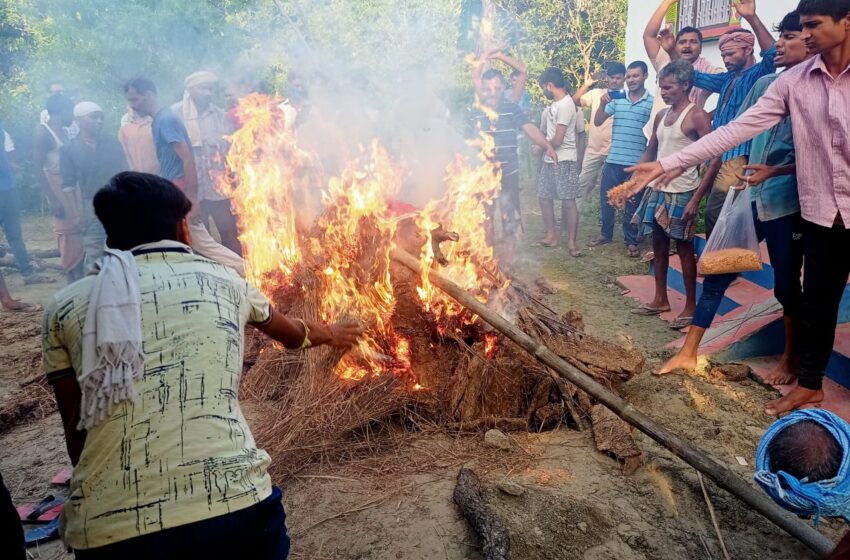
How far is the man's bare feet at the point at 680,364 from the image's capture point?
459cm

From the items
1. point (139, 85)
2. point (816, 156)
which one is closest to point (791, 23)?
point (816, 156)

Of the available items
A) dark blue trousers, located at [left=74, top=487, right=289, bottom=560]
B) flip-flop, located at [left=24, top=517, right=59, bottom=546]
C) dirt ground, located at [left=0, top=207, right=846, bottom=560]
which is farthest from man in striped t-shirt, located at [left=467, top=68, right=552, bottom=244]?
dark blue trousers, located at [left=74, top=487, right=289, bottom=560]

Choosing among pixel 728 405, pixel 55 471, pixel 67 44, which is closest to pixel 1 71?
pixel 67 44

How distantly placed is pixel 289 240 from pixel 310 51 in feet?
23.8

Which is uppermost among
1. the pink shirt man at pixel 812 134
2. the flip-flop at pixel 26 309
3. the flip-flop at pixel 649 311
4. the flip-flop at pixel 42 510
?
the pink shirt man at pixel 812 134

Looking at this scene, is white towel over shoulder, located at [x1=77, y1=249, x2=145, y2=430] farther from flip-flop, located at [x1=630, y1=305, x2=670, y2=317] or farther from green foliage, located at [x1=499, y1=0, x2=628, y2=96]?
green foliage, located at [x1=499, y1=0, x2=628, y2=96]

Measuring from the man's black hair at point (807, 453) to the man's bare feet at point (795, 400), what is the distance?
210cm

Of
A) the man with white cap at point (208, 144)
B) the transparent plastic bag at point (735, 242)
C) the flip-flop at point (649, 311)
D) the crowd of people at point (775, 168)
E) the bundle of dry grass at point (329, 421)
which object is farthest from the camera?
the man with white cap at point (208, 144)

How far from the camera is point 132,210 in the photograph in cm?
190

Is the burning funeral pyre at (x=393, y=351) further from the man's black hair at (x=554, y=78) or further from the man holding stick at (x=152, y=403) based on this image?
the man's black hair at (x=554, y=78)

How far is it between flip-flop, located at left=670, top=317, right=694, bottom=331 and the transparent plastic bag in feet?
4.64

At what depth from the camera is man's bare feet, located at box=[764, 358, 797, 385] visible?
13.8 ft

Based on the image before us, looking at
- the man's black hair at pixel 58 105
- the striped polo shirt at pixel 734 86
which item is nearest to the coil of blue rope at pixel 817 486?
the striped polo shirt at pixel 734 86

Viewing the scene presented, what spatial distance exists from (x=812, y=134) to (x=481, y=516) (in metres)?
3.06
